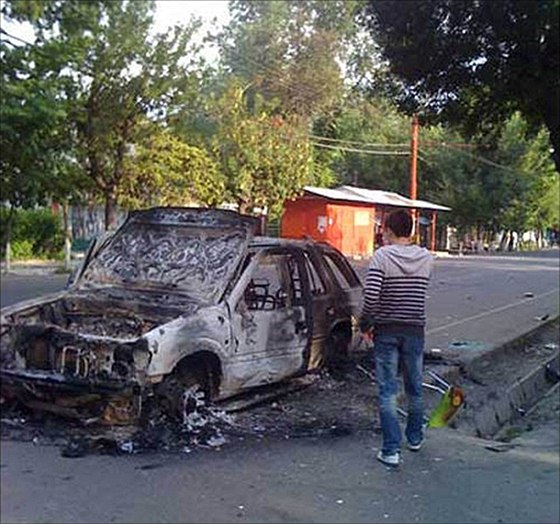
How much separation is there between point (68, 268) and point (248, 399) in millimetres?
20509

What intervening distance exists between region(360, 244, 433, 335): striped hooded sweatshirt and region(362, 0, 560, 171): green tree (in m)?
5.95

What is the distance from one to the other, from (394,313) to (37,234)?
91.7 ft

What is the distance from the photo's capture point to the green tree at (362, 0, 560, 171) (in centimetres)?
1143

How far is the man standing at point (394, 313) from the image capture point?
604 cm

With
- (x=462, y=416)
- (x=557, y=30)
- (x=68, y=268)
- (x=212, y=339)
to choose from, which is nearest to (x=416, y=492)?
(x=212, y=339)

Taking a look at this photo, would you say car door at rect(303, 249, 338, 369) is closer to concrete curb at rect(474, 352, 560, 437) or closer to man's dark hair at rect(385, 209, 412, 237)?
concrete curb at rect(474, 352, 560, 437)

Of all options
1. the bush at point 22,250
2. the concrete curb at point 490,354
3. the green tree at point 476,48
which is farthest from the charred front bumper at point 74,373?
the bush at point 22,250

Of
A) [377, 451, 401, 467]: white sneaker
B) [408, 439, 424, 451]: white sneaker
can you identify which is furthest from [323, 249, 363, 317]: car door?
[377, 451, 401, 467]: white sneaker

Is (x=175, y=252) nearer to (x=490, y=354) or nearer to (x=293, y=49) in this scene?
(x=490, y=354)

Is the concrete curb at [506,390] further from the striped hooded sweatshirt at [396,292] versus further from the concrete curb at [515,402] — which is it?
the striped hooded sweatshirt at [396,292]

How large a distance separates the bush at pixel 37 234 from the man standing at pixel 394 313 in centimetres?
2632

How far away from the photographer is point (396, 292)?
19.8 feet

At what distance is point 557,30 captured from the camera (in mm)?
11008

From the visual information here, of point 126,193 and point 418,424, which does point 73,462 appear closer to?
point 418,424
